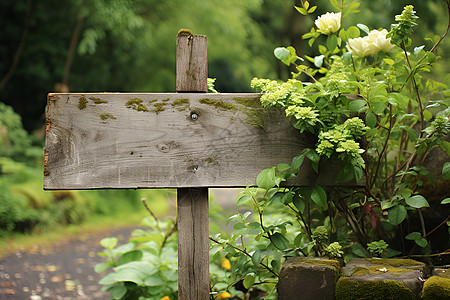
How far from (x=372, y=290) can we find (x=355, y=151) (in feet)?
1.57

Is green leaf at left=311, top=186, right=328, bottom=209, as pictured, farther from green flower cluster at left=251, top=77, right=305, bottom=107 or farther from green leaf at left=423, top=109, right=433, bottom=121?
green leaf at left=423, top=109, right=433, bottom=121

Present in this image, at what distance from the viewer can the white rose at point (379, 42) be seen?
70.0 inches

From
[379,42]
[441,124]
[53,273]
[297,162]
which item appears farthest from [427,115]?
[53,273]

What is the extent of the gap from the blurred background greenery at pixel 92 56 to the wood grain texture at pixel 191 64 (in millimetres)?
4284

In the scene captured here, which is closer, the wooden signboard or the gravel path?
the wooden signboard

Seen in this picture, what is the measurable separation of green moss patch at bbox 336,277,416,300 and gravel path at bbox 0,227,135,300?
87.6 inches

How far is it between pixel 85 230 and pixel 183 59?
471cm

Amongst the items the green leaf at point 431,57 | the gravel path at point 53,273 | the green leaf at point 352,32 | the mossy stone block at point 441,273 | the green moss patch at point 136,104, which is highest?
the green leaf at point 352,32

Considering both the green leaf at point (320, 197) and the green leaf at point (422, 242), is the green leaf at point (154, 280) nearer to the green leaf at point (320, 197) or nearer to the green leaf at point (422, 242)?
the green leaf at point (320, 197)

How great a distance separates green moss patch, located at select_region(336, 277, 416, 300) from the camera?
1.36 metres

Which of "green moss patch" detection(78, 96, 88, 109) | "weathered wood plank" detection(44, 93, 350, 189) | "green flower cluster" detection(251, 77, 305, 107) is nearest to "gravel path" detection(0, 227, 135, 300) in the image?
"weathered wood plank" detection(44, 93, 350, 189)

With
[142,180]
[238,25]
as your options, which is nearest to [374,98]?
[142,180]

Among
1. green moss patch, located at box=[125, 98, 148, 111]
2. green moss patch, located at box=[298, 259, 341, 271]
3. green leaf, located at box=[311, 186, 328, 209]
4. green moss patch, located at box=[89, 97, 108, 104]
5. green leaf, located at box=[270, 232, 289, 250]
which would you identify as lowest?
green moss patch, located at box=[298, 259, 341, 271]

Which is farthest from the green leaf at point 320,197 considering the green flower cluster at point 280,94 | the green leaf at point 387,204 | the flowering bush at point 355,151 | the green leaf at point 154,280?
the green leaf at point 154,280
